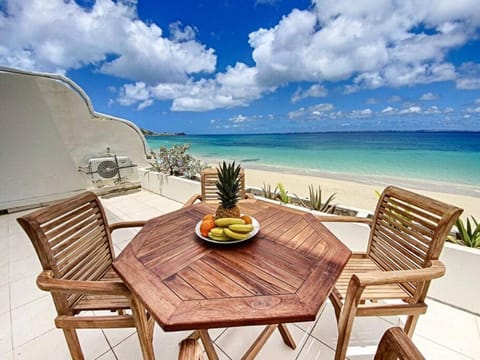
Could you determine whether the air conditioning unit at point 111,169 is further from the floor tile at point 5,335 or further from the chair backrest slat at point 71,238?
the chair backrest slat at point 71,238

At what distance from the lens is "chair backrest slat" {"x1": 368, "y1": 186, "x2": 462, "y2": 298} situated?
1059mm

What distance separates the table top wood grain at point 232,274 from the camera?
0.67 meters

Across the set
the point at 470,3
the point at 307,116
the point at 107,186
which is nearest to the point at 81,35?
the point at 107,186

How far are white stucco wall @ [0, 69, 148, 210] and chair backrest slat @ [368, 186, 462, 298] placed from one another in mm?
5384

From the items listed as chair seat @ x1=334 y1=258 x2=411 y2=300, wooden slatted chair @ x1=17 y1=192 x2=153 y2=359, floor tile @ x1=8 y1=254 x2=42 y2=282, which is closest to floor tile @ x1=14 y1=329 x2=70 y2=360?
wooden slatted chair @ x1=17 y1=192 x2=153 y2=359

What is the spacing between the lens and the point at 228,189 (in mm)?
1116

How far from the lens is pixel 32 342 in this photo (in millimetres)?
1408

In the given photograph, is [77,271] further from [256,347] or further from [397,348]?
[397,348]

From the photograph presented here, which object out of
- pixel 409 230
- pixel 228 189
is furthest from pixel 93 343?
pixel 409 230

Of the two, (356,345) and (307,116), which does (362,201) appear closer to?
(356,345)

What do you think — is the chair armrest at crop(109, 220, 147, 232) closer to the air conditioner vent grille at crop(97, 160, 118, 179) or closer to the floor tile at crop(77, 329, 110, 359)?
the floor tile at crop(77, 329, 110, 359)

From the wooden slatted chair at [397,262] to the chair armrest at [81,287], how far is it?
1.04 m

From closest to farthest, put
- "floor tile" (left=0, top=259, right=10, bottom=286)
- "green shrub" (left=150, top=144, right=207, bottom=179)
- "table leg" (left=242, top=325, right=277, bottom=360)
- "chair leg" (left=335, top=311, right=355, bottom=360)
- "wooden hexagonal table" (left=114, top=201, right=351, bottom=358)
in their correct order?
"wooden hexagonal table" (left=114, top=201, right=351, bottom=358), "chair leg" (left=335, top=311, right=355, bottom=360), "table leg" (left=242, top=325, right=277, bottom=360), "floor tile" (left=0, top=259, right=10, bottom=286), "green shrub" (left=150, top=144, right=207, bottom=179)

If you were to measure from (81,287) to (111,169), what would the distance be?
426 cm
